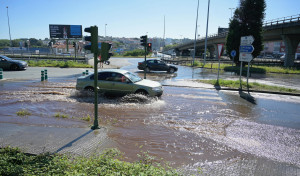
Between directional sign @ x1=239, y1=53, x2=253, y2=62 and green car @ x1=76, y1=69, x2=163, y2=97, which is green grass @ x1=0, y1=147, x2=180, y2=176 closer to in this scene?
green car @ x1=76, y1=69, x2=163, y2=97

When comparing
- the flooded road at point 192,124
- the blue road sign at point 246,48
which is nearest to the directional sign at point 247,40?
the blue road sign at point 246,48

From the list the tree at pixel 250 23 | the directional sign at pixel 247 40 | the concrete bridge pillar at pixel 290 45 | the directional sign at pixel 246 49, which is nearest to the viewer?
the directional sign at pixel 247 40

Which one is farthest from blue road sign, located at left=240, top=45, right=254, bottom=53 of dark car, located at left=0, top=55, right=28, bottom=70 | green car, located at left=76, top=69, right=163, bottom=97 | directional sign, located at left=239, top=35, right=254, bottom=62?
dark car, located at left=0, top=55, right=28, bottom=70

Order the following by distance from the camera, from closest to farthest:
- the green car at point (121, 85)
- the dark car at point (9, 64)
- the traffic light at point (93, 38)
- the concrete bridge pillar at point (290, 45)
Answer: the traffic light at point (93, 38)
the green car at point (121, 85)
the dark car at point (9, 64)
the concrete bridge pillar at point (290, 45)

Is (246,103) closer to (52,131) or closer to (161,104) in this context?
(161,104)

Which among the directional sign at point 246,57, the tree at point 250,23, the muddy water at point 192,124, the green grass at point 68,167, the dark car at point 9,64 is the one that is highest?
the tree at point 250,23

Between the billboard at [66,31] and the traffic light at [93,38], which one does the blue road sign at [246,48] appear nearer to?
the traffic light at [93,38]

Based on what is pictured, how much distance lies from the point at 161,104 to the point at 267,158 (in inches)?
215

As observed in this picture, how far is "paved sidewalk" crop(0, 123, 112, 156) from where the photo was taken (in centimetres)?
509

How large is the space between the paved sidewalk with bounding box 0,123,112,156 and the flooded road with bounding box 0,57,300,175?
0.51 m

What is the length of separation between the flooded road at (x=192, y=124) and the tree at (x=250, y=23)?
24.7m

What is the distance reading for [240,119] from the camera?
27.3ft

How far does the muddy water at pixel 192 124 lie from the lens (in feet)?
16.8

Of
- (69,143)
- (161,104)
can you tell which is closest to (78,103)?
(161,104)
